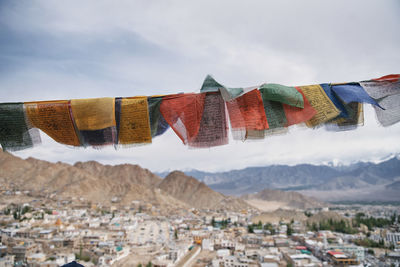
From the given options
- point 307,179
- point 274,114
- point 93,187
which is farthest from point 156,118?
point 307,179

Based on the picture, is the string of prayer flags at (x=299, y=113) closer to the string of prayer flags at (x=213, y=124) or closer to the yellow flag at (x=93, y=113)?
the string of prayer flags at (x=213, y=124)

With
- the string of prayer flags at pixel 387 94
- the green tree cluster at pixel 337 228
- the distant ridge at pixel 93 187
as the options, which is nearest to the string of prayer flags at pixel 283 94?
the string of prayer flags at pixel 387 94

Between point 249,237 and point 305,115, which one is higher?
point 305,115

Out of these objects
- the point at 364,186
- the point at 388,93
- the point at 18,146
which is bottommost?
the point at 364,186

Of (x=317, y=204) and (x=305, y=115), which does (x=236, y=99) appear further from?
(x=317, y=204)

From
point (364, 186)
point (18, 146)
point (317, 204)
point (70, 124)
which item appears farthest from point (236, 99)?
point (364, 186)
